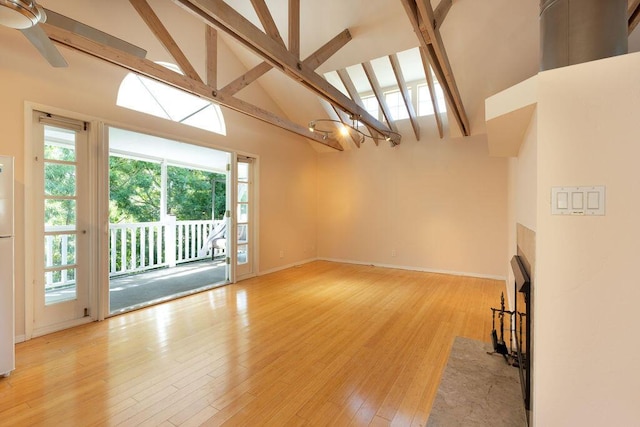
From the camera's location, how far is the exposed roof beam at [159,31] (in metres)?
2.68

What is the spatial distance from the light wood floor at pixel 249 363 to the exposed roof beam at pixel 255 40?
8.86ft

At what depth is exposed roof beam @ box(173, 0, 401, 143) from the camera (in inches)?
82.7

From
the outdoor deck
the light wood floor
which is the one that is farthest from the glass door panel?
the light wood floor

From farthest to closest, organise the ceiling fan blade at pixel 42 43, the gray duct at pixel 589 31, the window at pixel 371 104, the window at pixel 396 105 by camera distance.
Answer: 1. the window at pixel 371 104
2. the window at pixel 396 105
3. the ceiling fan blade at pixel 42 43
4. the gray duct at pixel 589 31

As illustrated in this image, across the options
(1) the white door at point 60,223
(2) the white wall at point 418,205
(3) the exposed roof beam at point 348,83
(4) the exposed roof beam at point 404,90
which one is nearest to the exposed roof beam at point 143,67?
(1) the white door at point 60,223

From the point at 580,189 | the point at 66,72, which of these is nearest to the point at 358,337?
the point at 580,189

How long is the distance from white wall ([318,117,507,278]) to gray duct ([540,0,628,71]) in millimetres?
4180

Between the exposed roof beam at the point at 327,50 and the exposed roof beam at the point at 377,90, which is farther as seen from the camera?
the exposed roof beam at the point at 377,90

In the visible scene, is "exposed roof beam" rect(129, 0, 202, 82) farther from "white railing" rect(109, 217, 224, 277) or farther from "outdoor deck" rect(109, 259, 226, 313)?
"white railing" rect(109, 217, 224, 277)

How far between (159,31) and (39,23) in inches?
51.1

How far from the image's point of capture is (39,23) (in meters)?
1.72

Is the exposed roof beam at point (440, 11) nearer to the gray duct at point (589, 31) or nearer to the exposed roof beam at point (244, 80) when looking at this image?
the gray duct at point (589, 31)

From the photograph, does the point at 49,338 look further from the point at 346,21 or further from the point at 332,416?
the point at 346,21

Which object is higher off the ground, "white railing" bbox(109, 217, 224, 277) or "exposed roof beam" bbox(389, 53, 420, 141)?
"exposed roof beam" bbox(389, 53, 420, 141)
